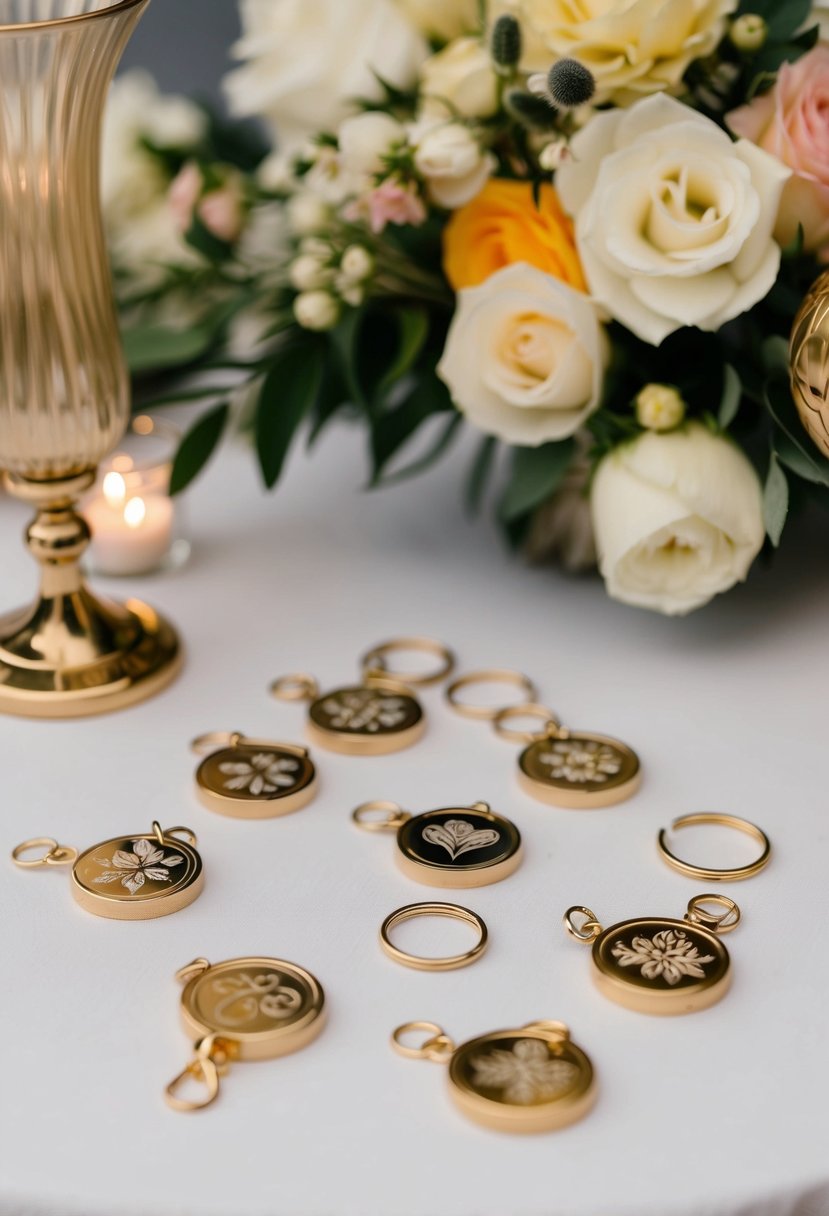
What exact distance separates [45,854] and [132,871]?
0.07 meters

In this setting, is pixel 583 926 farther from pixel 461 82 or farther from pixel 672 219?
pixel 461 82

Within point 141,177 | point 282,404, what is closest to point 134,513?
point 282,404

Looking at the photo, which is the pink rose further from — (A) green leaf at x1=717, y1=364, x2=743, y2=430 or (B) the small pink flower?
(B) the small pink flower

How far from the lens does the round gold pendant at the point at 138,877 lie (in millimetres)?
725

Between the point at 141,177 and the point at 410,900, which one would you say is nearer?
the point at 410,900

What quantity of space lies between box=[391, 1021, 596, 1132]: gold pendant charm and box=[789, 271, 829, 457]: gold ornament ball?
0.37 metres

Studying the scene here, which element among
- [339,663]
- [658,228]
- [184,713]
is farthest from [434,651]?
[658,228]

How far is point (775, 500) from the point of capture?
33.5 inches

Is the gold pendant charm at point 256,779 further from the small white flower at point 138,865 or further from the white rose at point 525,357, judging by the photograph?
the white rose at point 525,357

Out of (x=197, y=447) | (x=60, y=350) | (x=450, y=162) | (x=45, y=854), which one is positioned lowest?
(x=45, y=854)

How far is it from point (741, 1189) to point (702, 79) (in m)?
0.68

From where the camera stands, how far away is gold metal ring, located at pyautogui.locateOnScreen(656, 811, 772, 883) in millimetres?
749

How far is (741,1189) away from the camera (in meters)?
0.57

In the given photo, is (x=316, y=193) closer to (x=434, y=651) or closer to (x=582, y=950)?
(x=434, y=651)
